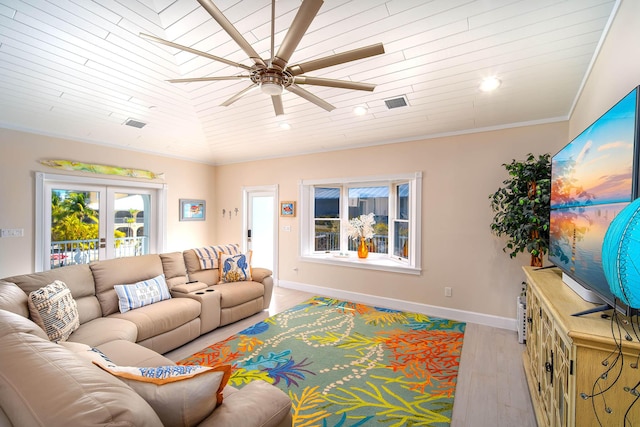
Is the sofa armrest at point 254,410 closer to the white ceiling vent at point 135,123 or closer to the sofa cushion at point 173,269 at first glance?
the sofa cushion at point 173,269

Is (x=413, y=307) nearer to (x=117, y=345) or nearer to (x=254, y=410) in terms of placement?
(x=254, y=410)

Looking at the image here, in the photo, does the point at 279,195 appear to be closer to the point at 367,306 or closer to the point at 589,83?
the point at 367,306

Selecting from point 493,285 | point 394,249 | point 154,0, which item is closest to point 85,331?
point 154,0

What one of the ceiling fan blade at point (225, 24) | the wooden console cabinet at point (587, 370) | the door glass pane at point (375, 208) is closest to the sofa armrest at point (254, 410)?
the wooden console cabinet at point (587, 370)

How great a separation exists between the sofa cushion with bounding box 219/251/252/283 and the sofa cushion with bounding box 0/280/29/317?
2049 millimetres

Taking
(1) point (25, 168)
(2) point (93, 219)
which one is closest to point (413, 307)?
(2) point (93, 219)

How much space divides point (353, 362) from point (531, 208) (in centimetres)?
244

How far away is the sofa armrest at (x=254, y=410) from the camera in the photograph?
1.10 m

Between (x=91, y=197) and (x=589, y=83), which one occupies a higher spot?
(x=589, y=83)

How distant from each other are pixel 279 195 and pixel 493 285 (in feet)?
12.5

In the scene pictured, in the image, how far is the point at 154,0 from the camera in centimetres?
232

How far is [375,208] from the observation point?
4785mm

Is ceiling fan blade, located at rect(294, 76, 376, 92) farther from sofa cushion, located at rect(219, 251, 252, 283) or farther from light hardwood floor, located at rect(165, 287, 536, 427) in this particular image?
sofa cushion, located at rect(219, 251, 252, 283)

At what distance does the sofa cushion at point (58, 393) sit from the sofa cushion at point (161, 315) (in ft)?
6.07
